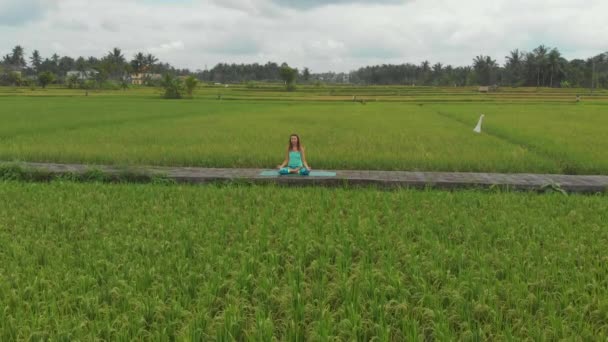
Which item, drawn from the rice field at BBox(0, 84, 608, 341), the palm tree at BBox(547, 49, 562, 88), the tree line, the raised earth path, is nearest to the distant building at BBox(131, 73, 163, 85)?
the tree line

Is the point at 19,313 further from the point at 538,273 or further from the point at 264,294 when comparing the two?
the point at 538,273

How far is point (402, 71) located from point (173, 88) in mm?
50893

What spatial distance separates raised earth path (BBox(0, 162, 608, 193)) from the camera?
240 inches

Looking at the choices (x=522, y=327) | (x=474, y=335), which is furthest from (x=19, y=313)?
(x=522, y=327)

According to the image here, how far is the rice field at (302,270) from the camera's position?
2375 millimetres

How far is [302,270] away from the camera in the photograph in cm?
316

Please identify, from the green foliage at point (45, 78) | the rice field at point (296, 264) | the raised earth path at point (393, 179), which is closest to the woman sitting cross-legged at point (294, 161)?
the raised earth path at point (393, 179)

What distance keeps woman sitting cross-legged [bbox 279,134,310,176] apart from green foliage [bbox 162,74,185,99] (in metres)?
36.4

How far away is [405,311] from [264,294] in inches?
31.7

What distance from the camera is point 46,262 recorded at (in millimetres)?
3289

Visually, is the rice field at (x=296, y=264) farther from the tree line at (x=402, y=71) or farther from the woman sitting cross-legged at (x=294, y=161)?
the tree line at (x=402, y=71)

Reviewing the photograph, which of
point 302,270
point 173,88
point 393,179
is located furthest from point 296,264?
point 173,88

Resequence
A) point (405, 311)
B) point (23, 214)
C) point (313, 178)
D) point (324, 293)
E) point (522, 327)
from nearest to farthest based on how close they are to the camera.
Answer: point (522, 327), point (405, 311), point (324, 293), point (23, 214), point (313, 178)

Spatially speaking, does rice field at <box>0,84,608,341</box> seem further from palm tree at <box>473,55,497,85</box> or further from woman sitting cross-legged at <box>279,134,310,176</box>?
palm tree at <box>473,55,497,85</box>
